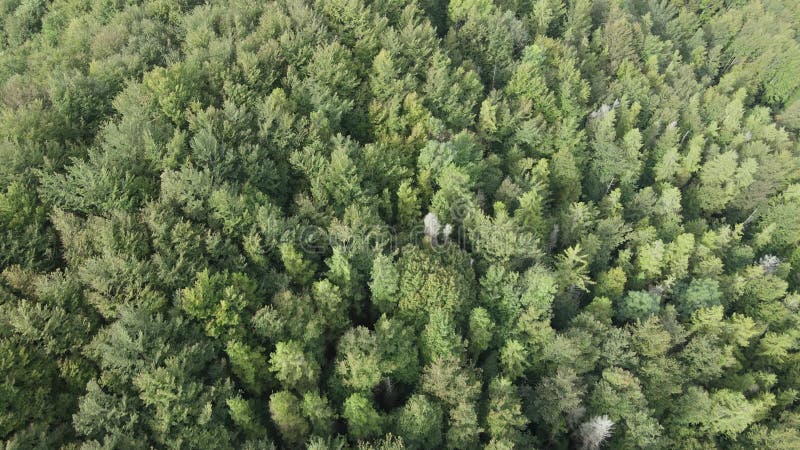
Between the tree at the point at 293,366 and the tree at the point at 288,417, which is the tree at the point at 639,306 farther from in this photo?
the tree at the point at 288,417

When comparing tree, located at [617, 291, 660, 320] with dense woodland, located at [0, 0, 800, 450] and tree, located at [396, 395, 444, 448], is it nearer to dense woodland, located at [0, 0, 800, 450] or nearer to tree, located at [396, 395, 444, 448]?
dense woodland, located at [0, 0, 800, 450]

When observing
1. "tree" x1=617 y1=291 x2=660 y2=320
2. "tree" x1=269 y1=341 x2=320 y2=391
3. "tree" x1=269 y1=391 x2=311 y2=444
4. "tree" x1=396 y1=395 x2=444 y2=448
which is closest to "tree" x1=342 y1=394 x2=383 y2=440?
"tree" x1=396 y1=395 x2=444 y2=448

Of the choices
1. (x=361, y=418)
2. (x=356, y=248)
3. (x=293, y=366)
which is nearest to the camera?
(x=293, y=366)

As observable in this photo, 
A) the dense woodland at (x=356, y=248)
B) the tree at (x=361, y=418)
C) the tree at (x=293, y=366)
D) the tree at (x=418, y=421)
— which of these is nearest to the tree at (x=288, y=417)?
the dense woodland at (x=356, y=248)

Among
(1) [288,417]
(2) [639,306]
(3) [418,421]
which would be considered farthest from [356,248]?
(2) [639,306]

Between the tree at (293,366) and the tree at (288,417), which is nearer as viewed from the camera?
the tree at (288,417)

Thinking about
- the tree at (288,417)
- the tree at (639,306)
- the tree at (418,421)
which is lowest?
the tree at (639,306)

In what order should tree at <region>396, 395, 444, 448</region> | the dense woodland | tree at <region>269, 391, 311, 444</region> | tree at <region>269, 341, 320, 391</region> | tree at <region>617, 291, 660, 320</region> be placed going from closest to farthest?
1. tree at <region>269, 391, 311, 444</region>
2. the dense woodland
3. tree at <region>269, 341, 320, 391</region>
4. tree at <region>396, 395, 444, 448</region>
5. tree at <region>617, 291, 660, 320</region>

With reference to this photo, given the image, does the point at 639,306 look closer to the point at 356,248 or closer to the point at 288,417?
the point at 356,248

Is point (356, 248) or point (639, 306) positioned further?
point (639, 306)
